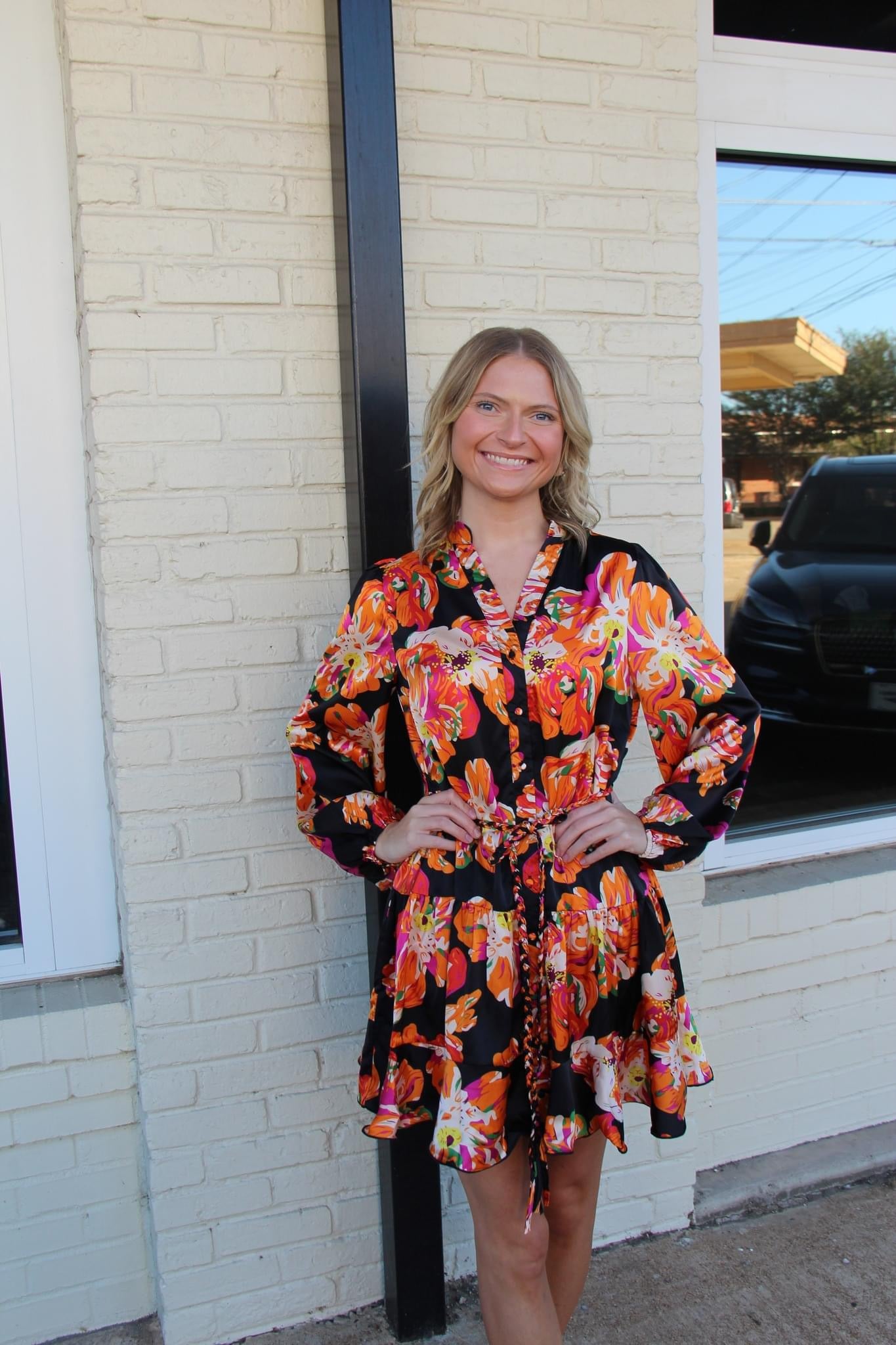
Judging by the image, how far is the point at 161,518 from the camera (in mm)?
1940

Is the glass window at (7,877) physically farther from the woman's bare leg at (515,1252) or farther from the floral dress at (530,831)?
the woman's bare leg at (515,1252)

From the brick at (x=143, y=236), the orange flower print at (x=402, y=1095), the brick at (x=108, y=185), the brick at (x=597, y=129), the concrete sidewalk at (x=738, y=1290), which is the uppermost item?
the brick at (x=597, y=129)

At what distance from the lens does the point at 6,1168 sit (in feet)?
6.75

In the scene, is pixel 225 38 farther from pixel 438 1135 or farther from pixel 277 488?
pixel 438 1135

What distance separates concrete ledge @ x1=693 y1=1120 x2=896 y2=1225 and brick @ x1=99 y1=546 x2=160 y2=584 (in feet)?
6.32

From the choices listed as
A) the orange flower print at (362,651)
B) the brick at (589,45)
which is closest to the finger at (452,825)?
the orange flower print at (362,651)

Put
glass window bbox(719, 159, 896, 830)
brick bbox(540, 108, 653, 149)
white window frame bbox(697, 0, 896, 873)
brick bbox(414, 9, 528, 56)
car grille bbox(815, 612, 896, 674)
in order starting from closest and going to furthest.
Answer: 1. brick bbox(414, 9, 528, 56)
2. brick bbox(540, 108, 653, 149)
3. white window frame bbox(697, 0, 896, 873)
4. glass window bbox(719, 159, 896, 830)
5. car grille bbox(815, 612, 896, 674)

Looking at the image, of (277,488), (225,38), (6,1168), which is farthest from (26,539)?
Answer: (6,1168)

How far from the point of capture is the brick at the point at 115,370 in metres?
1.87

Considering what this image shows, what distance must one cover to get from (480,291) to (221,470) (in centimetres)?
64

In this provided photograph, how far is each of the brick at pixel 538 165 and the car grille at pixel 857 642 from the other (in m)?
1.42

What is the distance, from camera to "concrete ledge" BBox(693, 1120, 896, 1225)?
99.0 inches

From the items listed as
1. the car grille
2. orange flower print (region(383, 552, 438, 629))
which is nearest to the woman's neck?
orange flower print (region(383, 552, 438, 629))

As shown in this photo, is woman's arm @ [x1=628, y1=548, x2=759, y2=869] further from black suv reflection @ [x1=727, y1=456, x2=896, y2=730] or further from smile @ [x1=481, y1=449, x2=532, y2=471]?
black suv reflection @ [x1=727, y1=456, x2=896, y2=730]
